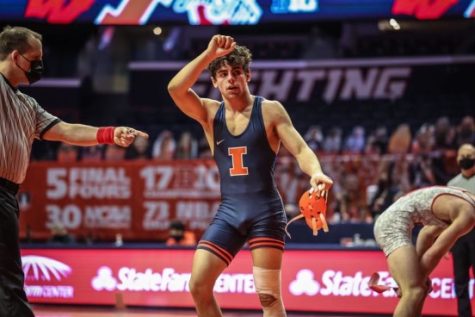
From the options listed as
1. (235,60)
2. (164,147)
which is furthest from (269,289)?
(164,147)

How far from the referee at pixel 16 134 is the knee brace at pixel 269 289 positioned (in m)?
1.17

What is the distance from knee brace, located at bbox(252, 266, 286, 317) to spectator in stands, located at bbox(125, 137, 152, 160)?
939cm

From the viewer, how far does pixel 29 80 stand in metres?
4.79

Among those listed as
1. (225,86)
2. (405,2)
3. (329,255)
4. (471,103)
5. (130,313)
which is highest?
(405,2)

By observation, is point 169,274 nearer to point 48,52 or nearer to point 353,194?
point 353,194

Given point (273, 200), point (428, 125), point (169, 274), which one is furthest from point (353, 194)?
point (273, 200)

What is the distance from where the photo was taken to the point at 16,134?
4559 millimetres

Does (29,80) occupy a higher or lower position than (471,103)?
higher

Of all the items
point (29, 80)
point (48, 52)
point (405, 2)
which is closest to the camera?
point (29, 80)

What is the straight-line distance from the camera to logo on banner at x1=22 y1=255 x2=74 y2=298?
947 cm

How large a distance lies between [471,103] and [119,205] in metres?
7.87

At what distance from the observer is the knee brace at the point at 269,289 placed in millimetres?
4895

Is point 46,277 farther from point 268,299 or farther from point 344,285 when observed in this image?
point 268,299

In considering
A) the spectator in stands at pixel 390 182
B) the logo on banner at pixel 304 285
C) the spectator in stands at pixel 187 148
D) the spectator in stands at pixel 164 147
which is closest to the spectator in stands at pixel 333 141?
the spectator in stands at pixel 390 182
